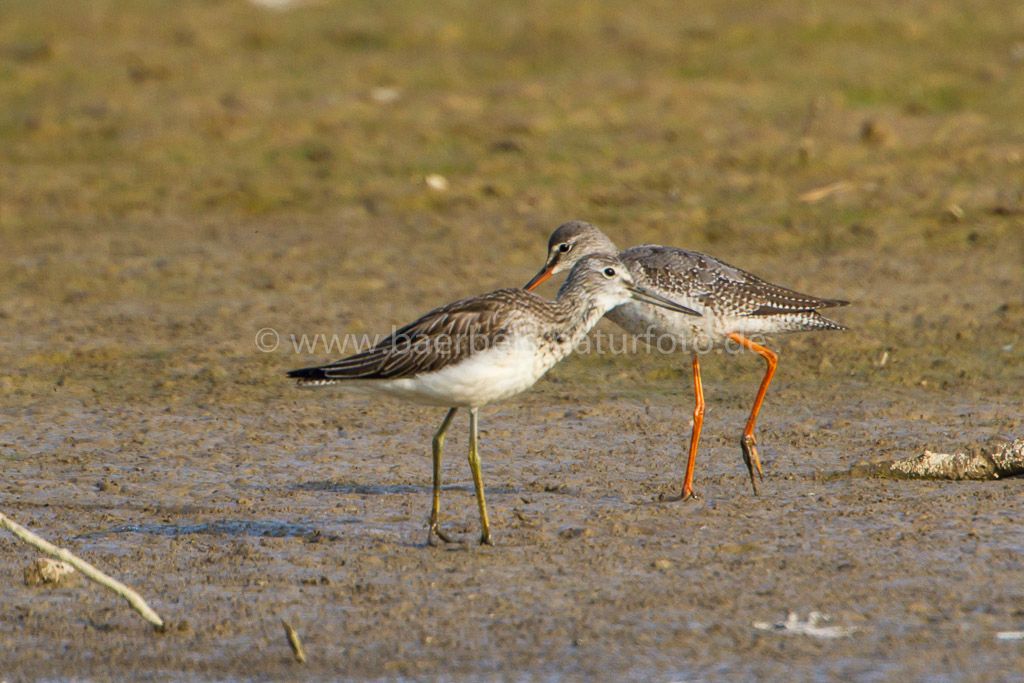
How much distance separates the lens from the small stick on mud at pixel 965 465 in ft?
22.5

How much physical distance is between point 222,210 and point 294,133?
5.02ft

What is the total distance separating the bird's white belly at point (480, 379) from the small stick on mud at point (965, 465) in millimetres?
1942

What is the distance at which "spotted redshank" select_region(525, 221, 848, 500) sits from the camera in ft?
23.4

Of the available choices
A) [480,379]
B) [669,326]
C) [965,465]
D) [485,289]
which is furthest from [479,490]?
[485,289]

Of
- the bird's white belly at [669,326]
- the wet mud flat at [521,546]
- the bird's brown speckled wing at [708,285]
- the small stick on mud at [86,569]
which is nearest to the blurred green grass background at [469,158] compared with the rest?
the wet mud flat at [521,546]

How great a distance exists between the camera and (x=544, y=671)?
4.86m

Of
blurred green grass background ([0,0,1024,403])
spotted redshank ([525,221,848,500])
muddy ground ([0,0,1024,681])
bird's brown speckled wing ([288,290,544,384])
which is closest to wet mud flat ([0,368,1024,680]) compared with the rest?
muddy ground ([0,0,1024,681])

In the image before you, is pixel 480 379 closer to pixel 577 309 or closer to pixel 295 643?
pixel 577 309

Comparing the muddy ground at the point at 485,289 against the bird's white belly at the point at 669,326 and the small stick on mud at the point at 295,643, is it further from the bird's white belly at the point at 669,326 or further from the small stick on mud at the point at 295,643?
the bird's white belly at the point at 669,326

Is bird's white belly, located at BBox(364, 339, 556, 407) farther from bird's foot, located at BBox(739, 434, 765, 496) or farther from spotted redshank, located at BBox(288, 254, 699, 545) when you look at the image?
bird's foot, located at BBox(739, 434, 765, 496)

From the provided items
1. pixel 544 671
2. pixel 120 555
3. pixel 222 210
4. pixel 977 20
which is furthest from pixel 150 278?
pixel 977 20

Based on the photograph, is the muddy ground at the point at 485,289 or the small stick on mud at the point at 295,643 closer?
the small stick on mud at the point at 295,643

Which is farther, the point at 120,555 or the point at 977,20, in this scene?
the point at 977,20

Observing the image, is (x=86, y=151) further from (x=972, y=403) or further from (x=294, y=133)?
(x=972, y=403)
